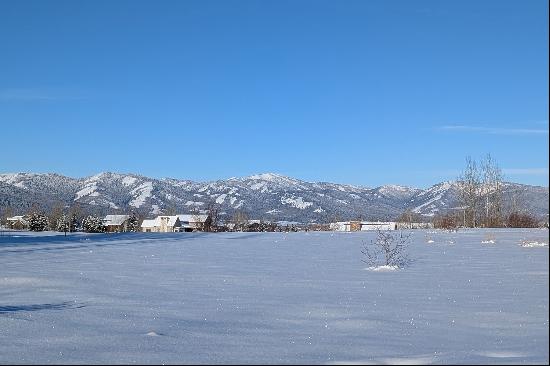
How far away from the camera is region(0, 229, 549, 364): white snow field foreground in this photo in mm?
4227

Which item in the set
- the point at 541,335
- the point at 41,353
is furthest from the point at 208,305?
the point at 541,335

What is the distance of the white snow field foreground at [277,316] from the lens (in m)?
4.23

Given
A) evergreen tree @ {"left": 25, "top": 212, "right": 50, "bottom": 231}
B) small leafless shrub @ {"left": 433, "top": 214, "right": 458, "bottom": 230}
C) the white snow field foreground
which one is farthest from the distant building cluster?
the white snow field foreground

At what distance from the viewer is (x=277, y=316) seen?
6336 millimetres

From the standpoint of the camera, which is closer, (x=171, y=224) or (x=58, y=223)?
(x=58, y=223)

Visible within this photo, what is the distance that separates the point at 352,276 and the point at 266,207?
609 ft

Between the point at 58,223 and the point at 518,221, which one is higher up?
the point at 518,221

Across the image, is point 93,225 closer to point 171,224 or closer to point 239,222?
point 171,224

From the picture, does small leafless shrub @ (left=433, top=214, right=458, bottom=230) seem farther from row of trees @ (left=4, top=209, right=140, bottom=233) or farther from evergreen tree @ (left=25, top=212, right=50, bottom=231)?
evergreen tree @ (left=25, top=212, right=50, bottom=231)

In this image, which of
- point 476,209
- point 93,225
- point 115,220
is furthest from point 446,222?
point 115,220

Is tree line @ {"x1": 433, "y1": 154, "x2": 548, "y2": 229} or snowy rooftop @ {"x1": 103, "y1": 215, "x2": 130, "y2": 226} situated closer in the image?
tree line @ {"x1": 433, "y1": 154, "x2": 548, "y2": 229}

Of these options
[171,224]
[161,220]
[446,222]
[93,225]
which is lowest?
[93,225]

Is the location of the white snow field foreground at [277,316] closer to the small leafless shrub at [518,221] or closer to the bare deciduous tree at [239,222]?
the small leafless shrub at [518,221]

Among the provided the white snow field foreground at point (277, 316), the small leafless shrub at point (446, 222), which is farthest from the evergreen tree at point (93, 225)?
the white snow field foreground at point (277, 316)
